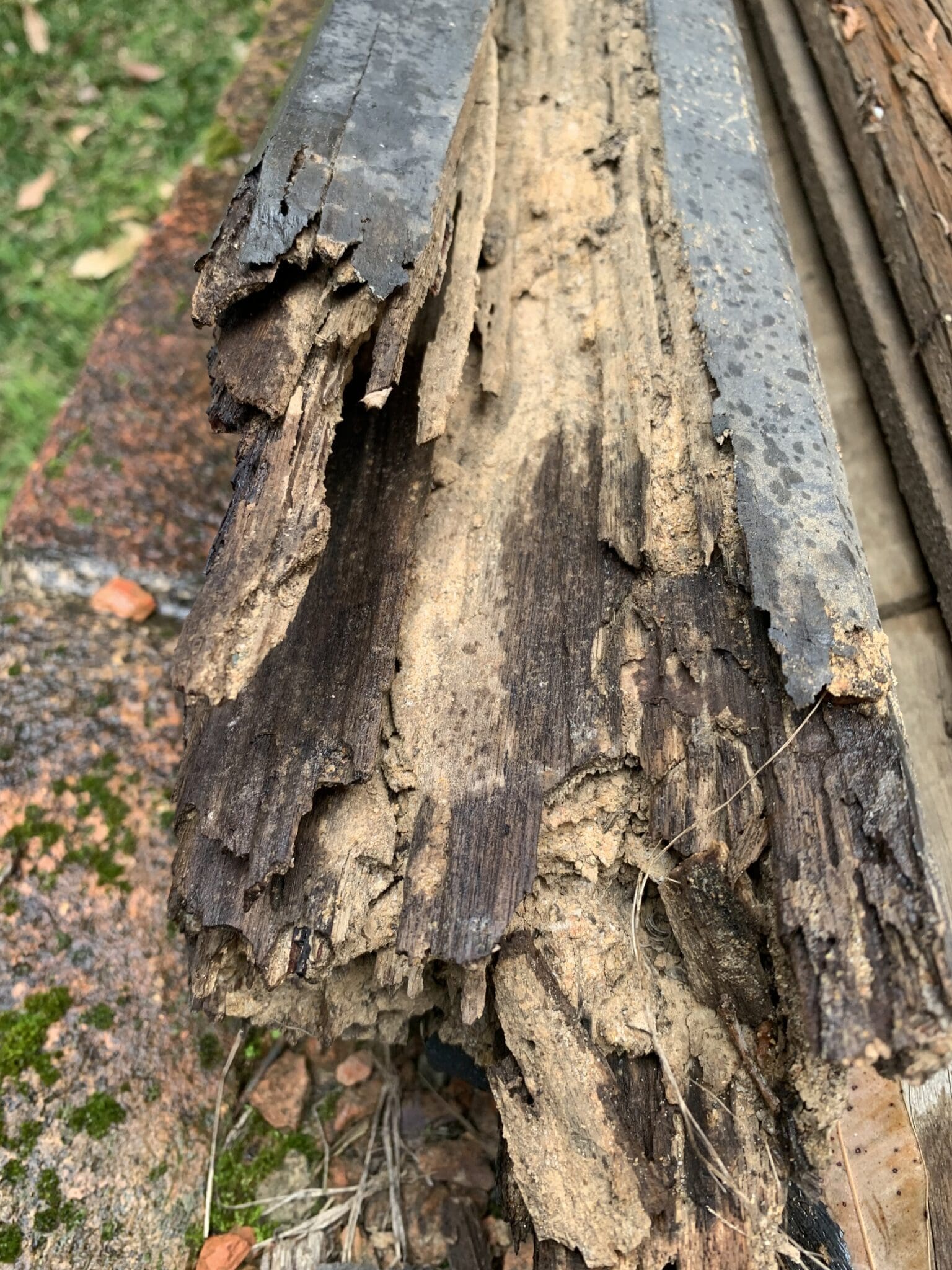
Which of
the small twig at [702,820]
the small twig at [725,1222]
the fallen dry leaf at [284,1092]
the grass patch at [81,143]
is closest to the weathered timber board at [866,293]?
the small twig at [702,820]

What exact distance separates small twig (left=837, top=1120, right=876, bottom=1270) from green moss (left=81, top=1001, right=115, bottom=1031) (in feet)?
4.52

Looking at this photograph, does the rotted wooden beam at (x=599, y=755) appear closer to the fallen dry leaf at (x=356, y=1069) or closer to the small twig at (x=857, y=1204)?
the small twig at (x=857, y=1204)

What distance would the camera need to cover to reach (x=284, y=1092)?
1.85m

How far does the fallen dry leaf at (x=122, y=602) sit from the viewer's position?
229cm

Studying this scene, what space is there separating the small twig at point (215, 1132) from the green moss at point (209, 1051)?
0.02 m

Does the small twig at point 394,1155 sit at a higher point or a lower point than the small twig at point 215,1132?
higher

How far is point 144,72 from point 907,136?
282 cm

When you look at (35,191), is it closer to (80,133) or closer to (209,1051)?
(80,133)

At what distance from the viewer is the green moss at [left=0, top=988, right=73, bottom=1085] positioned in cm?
173

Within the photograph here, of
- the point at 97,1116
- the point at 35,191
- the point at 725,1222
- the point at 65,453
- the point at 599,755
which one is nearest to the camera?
the point at 725,1222

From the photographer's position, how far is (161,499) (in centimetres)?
244

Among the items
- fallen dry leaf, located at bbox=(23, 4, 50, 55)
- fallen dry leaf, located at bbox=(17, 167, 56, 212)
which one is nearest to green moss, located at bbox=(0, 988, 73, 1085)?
fallen dry leaf, located at bbox=(17, 167, 56, 212)

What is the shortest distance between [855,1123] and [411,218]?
5.71ft

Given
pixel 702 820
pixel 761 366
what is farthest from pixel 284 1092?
pixel 761 366
